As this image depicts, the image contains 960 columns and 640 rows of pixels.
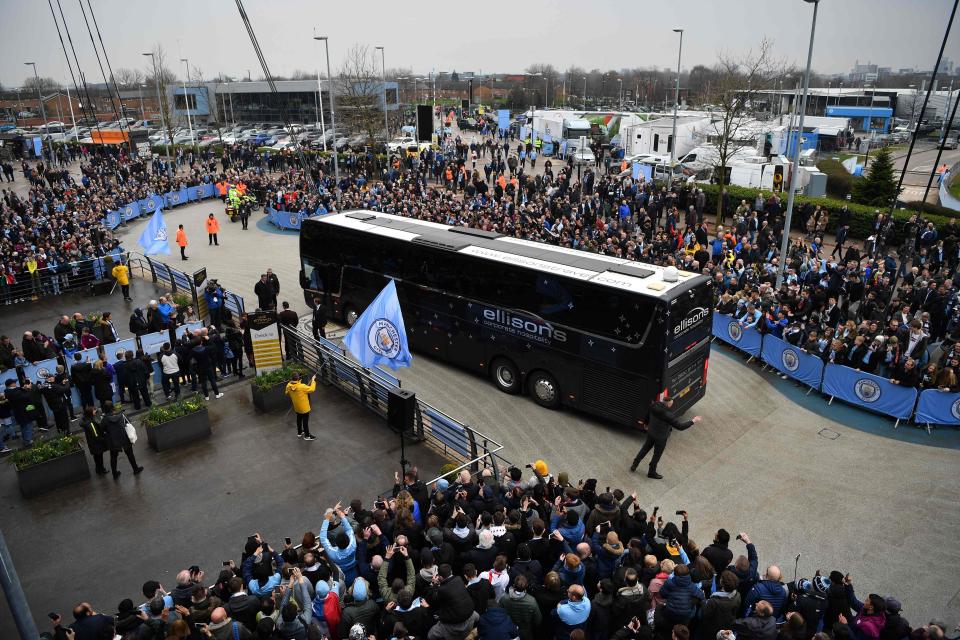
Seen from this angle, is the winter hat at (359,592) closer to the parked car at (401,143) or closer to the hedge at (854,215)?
the hedge at (854,215)

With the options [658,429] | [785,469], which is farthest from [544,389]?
[785,469]

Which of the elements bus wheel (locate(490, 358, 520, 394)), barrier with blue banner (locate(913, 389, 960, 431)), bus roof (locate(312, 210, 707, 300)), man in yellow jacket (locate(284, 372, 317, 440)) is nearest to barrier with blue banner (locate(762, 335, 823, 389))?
barrier with blue banner (locate(913, 389, 960, 431))

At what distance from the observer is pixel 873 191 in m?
32.6

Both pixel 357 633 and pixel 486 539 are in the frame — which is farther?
pixel 486 539

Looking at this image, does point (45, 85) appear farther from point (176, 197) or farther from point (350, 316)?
point (350, 316)

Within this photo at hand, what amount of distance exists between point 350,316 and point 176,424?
24.4ft

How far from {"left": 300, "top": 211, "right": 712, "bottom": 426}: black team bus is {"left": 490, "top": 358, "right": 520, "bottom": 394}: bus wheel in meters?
0.03

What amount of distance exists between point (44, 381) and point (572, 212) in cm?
2190

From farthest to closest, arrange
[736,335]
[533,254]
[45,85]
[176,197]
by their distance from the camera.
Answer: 1. [45,85]
2. [176,197]
3. [736,335]
4. [533,254]

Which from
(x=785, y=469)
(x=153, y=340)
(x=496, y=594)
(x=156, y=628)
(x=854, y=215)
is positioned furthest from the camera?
(x=854, y=215)

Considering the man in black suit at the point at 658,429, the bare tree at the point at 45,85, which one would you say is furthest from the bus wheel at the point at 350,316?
the bare tree at the point at 45,85

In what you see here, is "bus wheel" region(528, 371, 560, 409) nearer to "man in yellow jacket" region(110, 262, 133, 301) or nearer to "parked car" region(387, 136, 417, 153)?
"man in yellow jacket" region(110, 262, 133, 301)

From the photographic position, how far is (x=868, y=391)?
1460 cm

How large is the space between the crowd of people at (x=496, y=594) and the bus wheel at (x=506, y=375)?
22.5 ft
